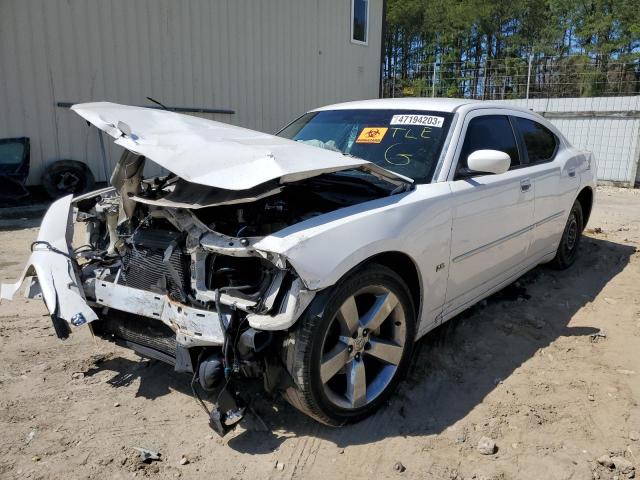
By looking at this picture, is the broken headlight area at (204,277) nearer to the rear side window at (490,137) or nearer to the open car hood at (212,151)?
the open car hood at (212,151)

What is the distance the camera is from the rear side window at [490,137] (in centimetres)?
359

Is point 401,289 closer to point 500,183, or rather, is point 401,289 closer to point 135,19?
point 500,183

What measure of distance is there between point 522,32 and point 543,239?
28628 mm

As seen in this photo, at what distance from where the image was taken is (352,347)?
8.87ft

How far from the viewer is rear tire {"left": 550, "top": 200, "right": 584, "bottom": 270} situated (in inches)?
205

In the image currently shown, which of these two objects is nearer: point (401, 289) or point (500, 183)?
point (401, 289)

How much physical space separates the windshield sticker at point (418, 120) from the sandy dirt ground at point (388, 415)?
4.96 feet

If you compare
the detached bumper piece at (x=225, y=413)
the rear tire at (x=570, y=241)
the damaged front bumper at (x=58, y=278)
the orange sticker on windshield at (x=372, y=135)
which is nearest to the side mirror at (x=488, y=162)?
the orange sticker on windshield at (x=372, y=135)

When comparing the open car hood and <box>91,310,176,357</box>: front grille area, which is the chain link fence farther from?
<box>91,310,176,357</box>: front grille area

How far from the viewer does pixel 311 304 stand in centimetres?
241

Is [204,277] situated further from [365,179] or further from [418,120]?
[418,120]

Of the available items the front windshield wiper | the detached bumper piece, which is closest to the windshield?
the front windshield wiper

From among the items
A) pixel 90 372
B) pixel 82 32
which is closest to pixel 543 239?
pixel 90 372

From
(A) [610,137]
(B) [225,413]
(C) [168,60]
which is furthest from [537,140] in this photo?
(A) [610,137]
